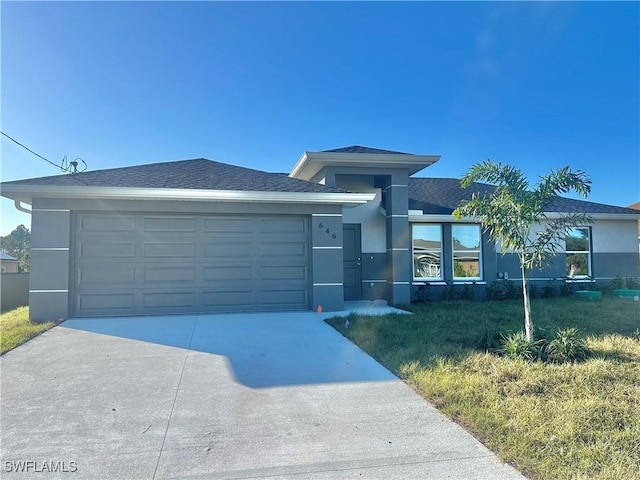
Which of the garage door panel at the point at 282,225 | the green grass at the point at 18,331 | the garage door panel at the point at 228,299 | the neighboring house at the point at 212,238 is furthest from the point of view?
the garage door panel at the point at 282,225

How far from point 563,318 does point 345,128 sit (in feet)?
31.5

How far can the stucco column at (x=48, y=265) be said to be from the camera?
8727 mm

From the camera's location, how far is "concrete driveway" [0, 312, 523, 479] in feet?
9.78

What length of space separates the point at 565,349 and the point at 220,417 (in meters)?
4.54

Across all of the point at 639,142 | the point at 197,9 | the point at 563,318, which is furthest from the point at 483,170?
the point at 639,142

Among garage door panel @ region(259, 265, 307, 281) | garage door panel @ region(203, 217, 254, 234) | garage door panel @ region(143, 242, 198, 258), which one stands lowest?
garage door panel @ region(259, 265, 307, 281)

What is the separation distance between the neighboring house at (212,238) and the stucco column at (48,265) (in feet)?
0.07

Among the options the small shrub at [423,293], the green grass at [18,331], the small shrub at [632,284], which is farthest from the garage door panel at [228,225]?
the small shrub at [632,284]

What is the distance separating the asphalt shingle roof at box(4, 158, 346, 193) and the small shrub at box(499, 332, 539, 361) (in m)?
5.55

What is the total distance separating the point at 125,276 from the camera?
9195 millimetres

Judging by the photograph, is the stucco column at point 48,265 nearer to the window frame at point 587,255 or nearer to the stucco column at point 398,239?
the stucco column at point 398,239

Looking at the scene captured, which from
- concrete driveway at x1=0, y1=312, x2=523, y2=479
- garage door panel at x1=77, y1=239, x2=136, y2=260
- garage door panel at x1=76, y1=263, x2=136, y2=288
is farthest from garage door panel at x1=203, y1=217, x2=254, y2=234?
concrete driveway at x1=0, y1=312, x2=523, y2=479

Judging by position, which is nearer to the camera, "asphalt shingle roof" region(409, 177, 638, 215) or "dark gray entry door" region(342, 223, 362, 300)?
"dark gray entry door" region(342, 223, 362, 300)

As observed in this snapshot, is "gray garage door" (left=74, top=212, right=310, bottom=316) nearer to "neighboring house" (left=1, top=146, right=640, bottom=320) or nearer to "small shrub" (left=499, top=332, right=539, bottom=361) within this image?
"neighboring house" (left=1, top=146, right=640, bottom=320)
